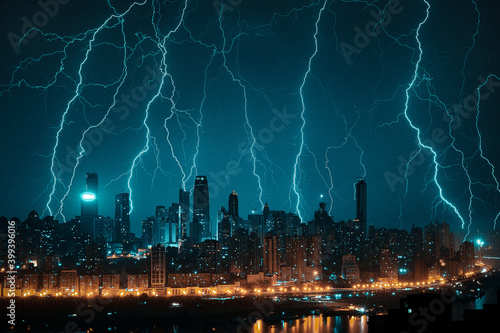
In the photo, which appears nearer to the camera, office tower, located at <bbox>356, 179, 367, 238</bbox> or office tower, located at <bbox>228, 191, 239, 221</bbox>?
office tower, located at <bbox>228, 191, 239, 221</bbox>

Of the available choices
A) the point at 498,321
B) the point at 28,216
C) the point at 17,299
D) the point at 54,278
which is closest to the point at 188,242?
the point at 28,216

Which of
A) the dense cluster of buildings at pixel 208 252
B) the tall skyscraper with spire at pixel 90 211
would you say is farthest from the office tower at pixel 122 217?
the tall skyscraper with spire at pixel 90 211

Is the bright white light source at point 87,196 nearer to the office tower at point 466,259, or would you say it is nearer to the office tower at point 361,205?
the office tower at point 361,205

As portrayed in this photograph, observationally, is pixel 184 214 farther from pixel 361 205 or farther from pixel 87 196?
pixel 361 205

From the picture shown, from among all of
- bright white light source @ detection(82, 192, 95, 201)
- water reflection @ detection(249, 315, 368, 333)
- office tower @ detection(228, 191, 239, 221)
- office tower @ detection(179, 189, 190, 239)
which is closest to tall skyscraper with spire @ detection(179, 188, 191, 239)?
office tower @ detection(179, 189, 190, 239)

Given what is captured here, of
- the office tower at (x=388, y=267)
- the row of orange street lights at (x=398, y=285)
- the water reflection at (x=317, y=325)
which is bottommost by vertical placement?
the water reflection at (x=317, y=325)

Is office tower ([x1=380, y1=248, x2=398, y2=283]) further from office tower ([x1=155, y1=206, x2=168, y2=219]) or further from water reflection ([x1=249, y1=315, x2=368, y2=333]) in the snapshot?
office tower ([x1=155, y1=206, x2=168, y2=219])

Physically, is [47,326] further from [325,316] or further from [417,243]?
[417,243]
